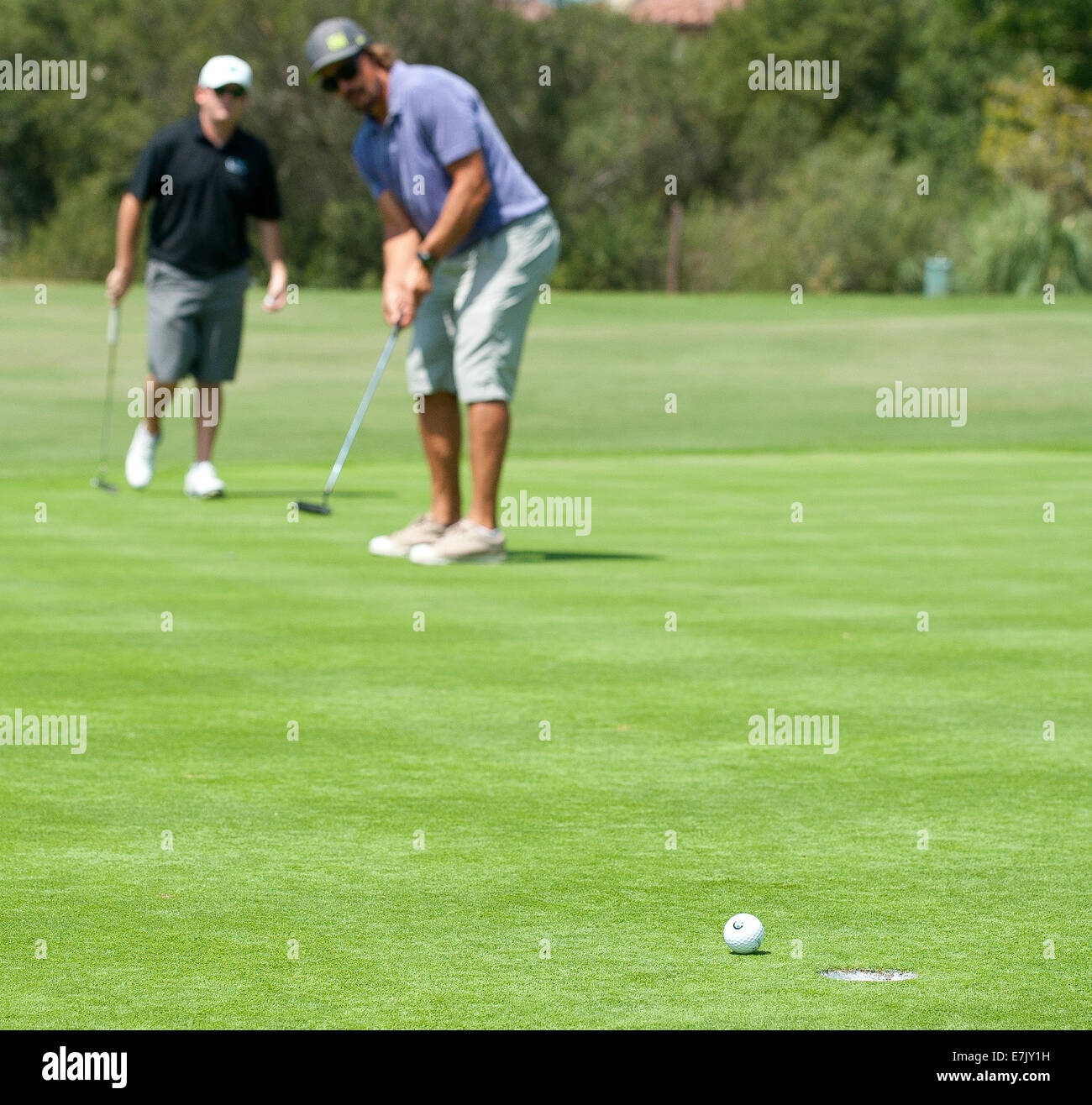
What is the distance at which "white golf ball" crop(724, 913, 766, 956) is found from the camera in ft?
13.3

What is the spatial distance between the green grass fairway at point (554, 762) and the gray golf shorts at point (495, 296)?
2.72 feet

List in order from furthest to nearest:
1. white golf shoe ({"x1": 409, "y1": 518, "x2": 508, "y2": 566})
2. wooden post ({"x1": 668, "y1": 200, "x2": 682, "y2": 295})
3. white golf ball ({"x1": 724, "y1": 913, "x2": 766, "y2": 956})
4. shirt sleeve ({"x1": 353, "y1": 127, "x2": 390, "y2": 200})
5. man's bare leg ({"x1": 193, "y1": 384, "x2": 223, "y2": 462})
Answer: wooden post ({"x1": 668, "y1": 200, "x2": 682, "y2": 295}) < man's bare leg ({"x1": 193, "y1": 384, "x2": 223, "y2": 462}) < shirt sleeve ({"x1": 353, "y1": 127, "x2": 390, "y2": 200}) < white golf shoe ({"x1": 409, "y1": 518, "x2": 508, "y2": 566}) < white golf ball ({"x1": 724, "y1": 913, "x2": 766, "y2": 956})

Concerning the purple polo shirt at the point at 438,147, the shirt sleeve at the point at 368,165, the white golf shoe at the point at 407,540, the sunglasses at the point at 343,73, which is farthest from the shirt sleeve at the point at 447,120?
the white golf shoe at the point at 407,540

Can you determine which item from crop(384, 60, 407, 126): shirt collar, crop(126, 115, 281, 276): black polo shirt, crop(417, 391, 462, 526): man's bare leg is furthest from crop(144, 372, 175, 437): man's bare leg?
crop(384, 60, 407, 126): shirt collar

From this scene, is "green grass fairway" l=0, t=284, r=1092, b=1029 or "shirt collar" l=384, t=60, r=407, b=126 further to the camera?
"shirt collar" l=384, t=60, r=407, b=126

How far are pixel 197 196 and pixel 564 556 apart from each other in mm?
3849

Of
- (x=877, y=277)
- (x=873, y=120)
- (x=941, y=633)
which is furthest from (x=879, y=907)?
(x=873, y=120)

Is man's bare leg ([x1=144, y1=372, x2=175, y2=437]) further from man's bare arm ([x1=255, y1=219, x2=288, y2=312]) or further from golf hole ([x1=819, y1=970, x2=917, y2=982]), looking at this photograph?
golf hole ([x1=819, y1=970, x2=917, y2=982])

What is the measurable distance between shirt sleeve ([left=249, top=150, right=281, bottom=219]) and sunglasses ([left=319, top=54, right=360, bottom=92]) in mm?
3028

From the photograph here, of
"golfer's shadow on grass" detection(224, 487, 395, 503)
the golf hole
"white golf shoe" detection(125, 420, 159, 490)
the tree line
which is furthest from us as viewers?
the tree line

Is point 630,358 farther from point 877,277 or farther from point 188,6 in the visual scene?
point 188,6

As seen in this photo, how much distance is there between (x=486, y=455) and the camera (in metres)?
9.99
